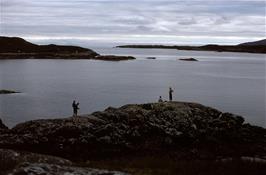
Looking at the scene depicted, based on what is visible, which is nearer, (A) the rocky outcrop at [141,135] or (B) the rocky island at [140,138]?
A: (B) the rocky island at [140,138]

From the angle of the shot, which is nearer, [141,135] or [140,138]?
[140,138]

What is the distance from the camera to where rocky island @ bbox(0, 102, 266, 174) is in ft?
73.2

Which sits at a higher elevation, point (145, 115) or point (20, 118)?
point (145, 115)

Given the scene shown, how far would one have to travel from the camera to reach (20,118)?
153 feet

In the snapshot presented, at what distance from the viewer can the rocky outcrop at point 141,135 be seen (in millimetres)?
23812

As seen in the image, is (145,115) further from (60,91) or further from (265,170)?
(60,91)

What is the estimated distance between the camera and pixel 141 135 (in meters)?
27.0

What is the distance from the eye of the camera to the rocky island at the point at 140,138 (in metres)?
22.3

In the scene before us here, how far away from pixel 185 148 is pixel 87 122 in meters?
5.59

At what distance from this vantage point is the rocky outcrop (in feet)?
78.1

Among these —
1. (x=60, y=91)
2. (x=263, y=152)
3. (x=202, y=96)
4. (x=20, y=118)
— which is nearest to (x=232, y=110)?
(x=202, y=96)

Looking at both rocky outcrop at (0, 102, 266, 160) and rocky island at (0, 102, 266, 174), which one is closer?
rocky island at (0, 102, 266, 174)

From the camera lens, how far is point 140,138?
26.5m

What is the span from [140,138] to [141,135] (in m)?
0.46
